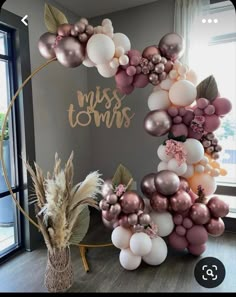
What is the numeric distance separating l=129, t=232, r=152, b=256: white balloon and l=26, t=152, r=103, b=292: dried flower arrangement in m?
0.43

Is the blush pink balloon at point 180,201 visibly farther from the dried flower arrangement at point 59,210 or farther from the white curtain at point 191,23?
the white curtain at point 191,23

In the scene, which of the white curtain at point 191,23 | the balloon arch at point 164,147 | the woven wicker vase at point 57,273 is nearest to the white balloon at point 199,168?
the balloon arch at point 164,147

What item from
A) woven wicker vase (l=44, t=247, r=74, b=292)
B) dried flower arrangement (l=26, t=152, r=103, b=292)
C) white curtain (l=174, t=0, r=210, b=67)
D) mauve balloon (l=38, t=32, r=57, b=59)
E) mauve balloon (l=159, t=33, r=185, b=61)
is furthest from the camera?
white curtain (l=174, t=0, r=210, b=67)

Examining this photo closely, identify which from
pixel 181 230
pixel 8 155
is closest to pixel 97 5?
pixel 8 155

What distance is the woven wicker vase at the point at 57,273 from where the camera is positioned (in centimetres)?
180

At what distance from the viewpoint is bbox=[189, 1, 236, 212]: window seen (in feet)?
8.55

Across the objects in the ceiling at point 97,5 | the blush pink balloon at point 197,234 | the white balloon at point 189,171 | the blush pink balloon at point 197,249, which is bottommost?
the blush pink balloon at point 197,249

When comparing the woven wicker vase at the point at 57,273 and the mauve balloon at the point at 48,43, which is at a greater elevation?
the mauve balloon at the point at 48,43

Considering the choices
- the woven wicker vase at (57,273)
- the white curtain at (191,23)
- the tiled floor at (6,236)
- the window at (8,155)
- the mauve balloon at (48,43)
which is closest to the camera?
the woven wicker vase at (57,273)

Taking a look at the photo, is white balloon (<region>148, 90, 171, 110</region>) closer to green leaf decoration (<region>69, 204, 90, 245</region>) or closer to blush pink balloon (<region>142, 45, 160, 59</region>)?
blush pink balloon (<region>142, 45, 160, 59</region>)

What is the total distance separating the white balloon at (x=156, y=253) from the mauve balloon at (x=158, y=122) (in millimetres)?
903

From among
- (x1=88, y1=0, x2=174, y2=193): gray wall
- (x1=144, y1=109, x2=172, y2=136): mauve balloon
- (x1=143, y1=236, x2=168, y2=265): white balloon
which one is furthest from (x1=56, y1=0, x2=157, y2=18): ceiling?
(x1=143, y1=236, x2=168, y2=265): white balloon

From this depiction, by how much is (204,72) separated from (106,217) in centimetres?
186

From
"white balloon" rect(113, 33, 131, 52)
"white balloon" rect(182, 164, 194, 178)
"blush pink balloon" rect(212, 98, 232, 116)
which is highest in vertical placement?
"white balloon" rect(113, 33, 131, 52)
